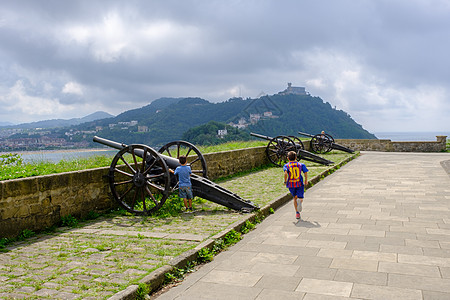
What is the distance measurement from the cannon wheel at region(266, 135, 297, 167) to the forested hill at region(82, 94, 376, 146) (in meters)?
41.3

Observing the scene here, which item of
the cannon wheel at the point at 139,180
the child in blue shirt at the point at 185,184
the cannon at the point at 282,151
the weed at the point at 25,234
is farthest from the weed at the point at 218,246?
the cannon at the point at 282,151

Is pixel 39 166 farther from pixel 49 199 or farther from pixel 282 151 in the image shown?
pixel 282 151

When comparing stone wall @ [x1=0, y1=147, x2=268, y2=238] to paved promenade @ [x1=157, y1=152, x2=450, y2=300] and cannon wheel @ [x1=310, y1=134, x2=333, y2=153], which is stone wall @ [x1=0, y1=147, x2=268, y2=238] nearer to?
paved promenade @ [x1=157, y1=152, x2=450, y2=300]

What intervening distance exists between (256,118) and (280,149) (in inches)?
2536

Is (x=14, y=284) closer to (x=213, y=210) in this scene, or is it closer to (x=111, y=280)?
(x=111, y=280)

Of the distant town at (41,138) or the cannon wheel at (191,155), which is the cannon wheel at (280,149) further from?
the distant town at (41,138)

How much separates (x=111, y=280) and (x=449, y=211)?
6.57m

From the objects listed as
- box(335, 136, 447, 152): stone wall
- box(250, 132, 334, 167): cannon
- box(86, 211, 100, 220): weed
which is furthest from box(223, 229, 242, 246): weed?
box(335, 136, 447, 152): stone wall

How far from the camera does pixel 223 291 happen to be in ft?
13.1

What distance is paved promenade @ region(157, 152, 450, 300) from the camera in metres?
3.95

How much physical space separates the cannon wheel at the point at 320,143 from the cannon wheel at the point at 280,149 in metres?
8.11

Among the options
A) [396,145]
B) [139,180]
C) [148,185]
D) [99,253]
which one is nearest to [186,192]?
[148,185]

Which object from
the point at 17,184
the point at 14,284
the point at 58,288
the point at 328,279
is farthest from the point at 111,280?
the point at 17,184

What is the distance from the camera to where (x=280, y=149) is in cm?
1788
